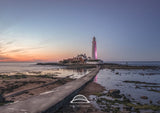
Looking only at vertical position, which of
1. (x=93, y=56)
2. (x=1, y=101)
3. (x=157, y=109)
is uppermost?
(x=93, y=56)

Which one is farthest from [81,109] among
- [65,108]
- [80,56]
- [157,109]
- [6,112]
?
[80,56]

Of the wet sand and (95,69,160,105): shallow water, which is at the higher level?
the wet sand

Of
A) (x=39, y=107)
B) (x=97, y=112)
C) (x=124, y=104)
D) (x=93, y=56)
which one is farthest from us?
(x=93, y=56)

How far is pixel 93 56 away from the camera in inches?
3962

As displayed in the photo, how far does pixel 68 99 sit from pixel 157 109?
23.1ft

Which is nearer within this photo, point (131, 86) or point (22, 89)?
point (22, 89)

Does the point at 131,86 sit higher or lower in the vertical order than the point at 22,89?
lower

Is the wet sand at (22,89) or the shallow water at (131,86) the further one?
the shallow water at (131,86)

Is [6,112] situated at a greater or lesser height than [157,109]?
greater

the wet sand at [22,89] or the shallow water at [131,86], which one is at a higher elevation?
the wet sand at [22,89]

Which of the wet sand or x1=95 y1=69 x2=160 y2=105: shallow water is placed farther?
x1=95 y1=69 x2=160 y2=105: shallow water

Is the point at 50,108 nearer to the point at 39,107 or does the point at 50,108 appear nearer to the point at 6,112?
the point at 39,107

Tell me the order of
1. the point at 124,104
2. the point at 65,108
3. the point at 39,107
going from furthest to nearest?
1. the point at 124,104
2. the point at 65,108
3. the point at 39,107

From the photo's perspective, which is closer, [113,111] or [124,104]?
[113,111]
